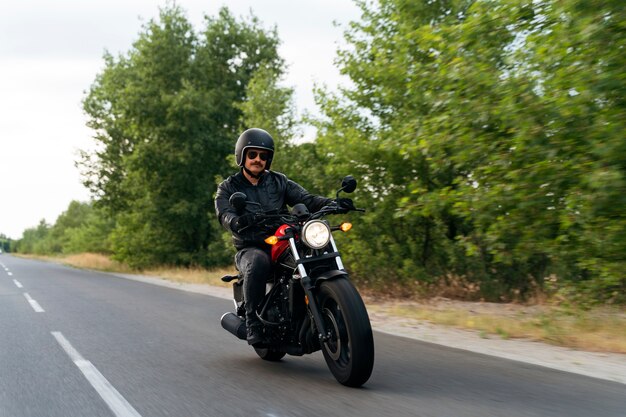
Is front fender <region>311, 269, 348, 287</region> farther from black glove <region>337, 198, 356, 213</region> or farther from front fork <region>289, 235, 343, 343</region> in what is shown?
black glove <region>337, 198, 356, 213</region>

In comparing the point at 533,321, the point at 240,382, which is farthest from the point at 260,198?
the point at 533,321

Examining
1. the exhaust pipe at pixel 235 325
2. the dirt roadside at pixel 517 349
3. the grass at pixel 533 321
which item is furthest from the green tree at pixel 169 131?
the exhaust pipe at pixel 235 325

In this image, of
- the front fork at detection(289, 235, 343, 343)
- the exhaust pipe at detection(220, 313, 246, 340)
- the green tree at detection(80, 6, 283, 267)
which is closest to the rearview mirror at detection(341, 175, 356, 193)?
the front fork at detection(289, 235, 343, 343)

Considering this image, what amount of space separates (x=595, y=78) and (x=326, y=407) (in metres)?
5.10

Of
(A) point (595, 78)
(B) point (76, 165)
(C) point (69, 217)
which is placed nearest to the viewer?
(A) point (595, 78)

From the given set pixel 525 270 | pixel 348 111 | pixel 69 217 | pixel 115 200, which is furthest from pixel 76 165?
pixel 69 217

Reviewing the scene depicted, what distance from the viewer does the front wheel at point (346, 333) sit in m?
4.54

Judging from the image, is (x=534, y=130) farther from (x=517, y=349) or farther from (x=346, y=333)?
(x=346, y=333)

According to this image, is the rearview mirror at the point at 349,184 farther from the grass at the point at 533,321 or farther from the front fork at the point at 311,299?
the grass at the point at 533,321

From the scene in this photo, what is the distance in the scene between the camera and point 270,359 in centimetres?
621

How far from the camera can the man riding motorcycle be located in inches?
212

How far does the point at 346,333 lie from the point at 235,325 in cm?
148

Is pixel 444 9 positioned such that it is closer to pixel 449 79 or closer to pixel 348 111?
pixel 348 111

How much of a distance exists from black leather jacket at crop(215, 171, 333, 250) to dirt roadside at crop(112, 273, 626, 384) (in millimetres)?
2530
